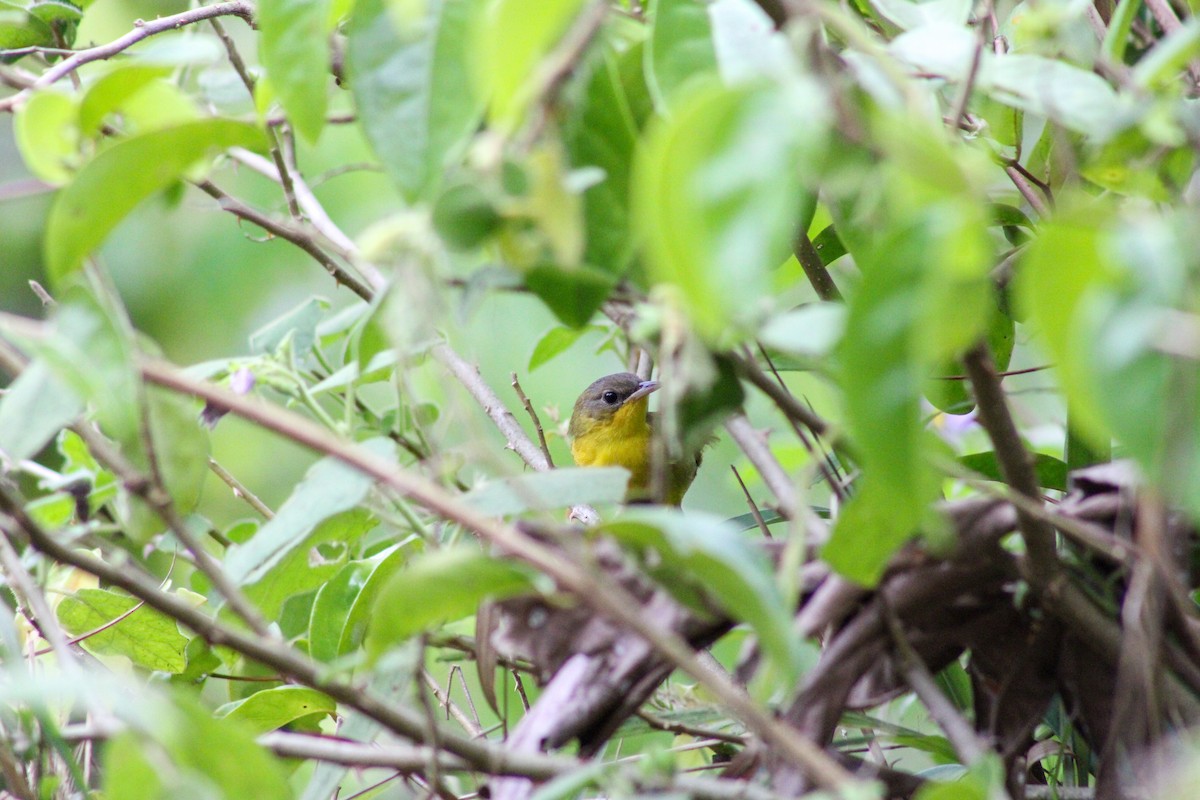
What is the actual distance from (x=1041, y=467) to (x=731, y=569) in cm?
95

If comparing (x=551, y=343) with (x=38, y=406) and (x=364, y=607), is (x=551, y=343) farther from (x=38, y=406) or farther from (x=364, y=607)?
(x=38, y=406)

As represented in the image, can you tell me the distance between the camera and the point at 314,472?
1163 mm

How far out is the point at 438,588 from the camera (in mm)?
858

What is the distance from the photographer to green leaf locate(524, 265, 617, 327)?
0.92 meters

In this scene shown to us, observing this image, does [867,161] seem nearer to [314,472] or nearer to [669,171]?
[669,171]

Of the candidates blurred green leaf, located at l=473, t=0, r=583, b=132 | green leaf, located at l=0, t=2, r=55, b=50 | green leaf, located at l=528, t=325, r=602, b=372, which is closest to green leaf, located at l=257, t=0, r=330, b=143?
blurred green leaf, located at l=473, t=0, r=583, b=132

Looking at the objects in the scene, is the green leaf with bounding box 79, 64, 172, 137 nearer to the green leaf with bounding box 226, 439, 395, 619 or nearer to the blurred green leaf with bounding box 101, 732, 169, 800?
the green leaf with bounding box 226, 439, 395, 619

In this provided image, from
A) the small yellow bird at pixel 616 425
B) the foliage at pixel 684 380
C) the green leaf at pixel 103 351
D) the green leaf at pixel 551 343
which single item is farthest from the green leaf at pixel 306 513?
the small yellow bird at pixel 616 425

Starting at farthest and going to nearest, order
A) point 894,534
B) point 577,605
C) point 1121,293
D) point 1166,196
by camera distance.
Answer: point 1166,196 → point 577,605 → point 894,534 → point 1121,293

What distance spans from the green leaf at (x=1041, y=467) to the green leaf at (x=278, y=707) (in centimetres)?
88

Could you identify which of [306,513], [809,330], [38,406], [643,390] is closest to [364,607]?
[306,513]

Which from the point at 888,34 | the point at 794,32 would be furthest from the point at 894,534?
the point at 888,34

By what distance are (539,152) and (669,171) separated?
112 millimetres

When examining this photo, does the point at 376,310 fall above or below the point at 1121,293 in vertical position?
below
